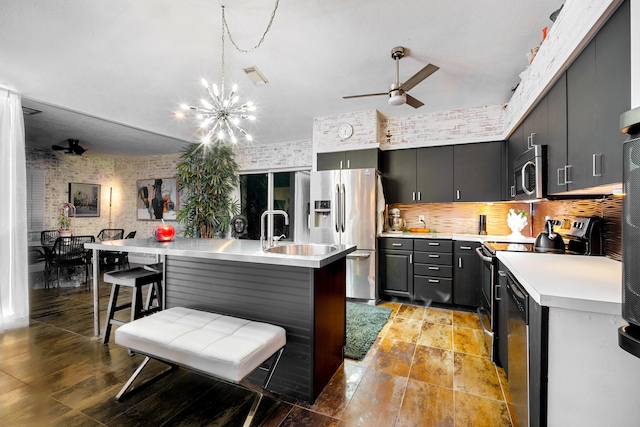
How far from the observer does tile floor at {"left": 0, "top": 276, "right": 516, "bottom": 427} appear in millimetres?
1759

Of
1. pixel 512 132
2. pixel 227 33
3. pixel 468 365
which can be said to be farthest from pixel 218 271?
pixel 512 132

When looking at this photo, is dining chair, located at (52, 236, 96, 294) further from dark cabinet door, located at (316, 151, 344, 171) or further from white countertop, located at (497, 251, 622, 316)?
white countertop, located at (497, 251, 622, 316)

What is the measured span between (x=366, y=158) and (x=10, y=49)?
3968 mm

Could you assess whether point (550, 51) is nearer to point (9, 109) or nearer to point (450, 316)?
point (450, 316)

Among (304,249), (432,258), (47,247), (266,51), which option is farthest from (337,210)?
(47,247)

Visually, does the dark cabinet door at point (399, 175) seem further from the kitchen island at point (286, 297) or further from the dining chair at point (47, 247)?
the dining chair at point (47, 247)

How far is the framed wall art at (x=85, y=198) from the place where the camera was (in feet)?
22.3

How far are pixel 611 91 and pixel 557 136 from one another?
0.72 meters

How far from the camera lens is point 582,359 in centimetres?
111

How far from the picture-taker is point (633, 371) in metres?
1.03

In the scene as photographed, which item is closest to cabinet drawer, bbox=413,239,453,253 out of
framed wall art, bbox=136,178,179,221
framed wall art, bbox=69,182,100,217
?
framed wall art, bbox=136,178,179,221

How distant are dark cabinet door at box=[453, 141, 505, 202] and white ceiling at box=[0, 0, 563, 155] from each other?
2.06ft

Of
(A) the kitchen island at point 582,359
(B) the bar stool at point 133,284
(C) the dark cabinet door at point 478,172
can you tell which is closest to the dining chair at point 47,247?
(B) the bar stool at point 133,284

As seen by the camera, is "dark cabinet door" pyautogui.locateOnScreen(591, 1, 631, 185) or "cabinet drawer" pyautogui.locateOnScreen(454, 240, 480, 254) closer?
"dark cabinet door" pyautogui.locateOnScreen(591, 1, 631, 185)
